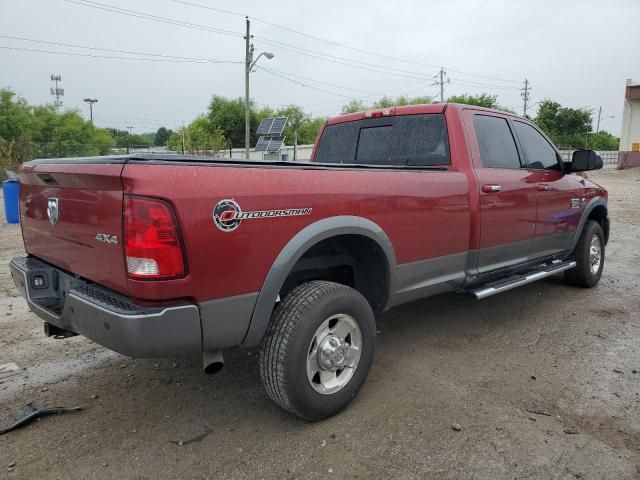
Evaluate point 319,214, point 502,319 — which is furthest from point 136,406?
point 502,319

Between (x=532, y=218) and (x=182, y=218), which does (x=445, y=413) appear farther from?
(x=532, y=218)

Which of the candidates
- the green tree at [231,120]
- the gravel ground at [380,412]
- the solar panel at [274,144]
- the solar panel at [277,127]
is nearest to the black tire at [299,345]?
the gravel ground at [380,412]

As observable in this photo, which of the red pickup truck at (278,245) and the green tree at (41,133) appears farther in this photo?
the green tree at (41,133)

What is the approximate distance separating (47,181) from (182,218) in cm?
112

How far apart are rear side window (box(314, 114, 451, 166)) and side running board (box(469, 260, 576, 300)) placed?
3.45 feet

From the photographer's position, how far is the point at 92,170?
2350 millimetres

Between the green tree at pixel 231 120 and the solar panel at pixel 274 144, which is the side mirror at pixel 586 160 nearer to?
the solar panel at pixel 274 144

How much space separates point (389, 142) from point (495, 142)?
91cm

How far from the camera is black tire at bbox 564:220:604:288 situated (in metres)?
5.59

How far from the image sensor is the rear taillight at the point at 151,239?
2.18 meters

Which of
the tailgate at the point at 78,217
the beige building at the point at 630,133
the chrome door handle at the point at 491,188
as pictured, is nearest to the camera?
the tailgate at the point at 78,217

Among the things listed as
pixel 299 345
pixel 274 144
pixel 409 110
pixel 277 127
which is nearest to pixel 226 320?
pixel 299 345

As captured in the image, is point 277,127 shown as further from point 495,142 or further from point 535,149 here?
point 495,142

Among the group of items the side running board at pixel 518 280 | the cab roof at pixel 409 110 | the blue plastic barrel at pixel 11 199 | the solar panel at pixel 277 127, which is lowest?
the side running board at pixel 518 280
